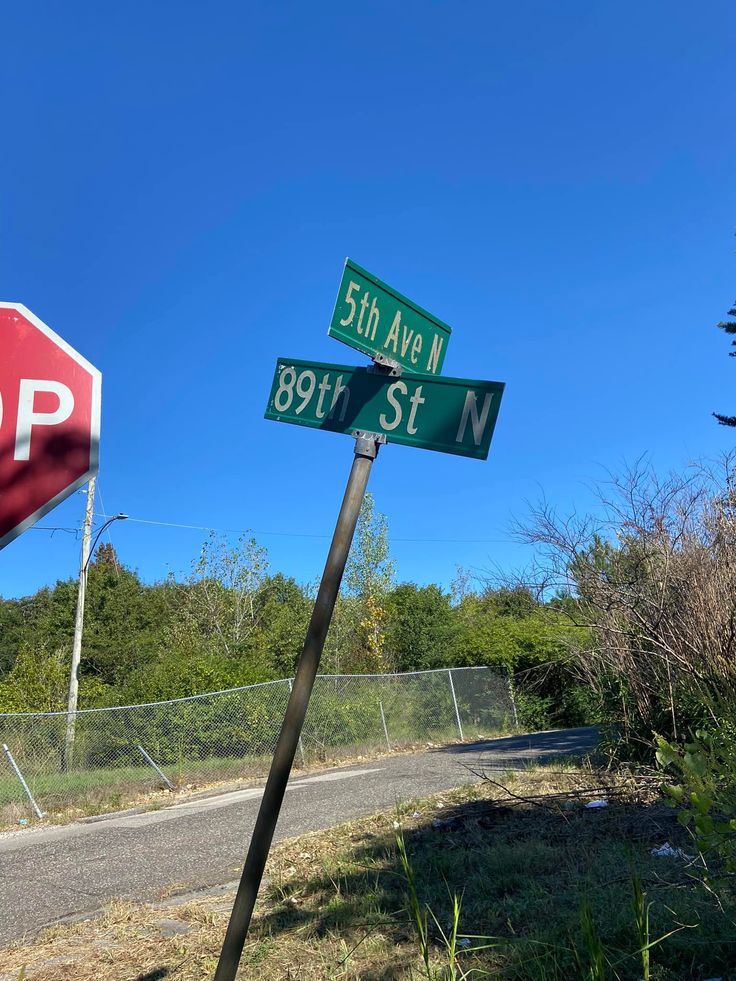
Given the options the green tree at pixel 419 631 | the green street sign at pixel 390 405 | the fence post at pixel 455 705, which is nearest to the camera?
the green street sign at pixel 390 405

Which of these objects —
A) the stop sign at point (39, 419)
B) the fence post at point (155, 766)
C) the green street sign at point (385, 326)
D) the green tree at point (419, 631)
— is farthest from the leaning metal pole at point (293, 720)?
the green tree at point (419, 631)

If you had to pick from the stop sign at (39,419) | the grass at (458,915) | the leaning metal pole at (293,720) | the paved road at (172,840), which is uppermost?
the stop sign at (39,419)

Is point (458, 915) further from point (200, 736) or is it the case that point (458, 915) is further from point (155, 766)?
point (200, 736)

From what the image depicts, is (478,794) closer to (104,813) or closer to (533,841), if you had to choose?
(533,841)

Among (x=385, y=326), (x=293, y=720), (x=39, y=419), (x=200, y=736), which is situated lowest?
(x=200, y=736)

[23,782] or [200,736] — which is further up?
[200,736]

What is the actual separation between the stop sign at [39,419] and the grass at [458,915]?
1.36m

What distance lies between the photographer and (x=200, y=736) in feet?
40.2

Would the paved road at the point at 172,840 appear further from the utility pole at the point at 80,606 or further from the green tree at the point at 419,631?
the green tree at the point at 419,631

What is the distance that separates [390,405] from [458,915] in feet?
6.14

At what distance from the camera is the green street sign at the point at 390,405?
2.55 meters

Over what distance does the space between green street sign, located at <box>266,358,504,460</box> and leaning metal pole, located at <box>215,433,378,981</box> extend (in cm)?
10

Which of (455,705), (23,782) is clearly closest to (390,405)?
(23,782)

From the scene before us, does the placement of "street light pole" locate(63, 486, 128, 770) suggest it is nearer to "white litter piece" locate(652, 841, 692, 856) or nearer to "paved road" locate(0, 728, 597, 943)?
"paved road" locate(0, 728, 597, 943)
